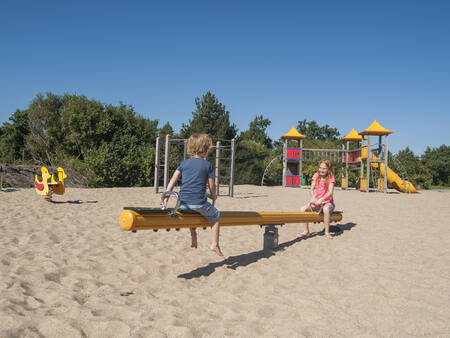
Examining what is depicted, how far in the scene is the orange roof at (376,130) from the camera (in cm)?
1878

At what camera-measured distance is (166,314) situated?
2543 millimetres

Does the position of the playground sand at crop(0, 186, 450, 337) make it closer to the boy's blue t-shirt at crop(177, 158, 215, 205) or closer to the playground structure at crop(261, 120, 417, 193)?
the boy's blue t-shirt at crop(177, 158, 215, 205)

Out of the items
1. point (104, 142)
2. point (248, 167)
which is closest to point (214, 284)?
point (104, 142)

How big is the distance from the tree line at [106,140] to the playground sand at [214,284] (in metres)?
11.2

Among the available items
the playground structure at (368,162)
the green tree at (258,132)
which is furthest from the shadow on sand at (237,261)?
the green tree at (258,132)

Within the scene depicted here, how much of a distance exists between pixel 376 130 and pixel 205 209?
17.7 metres

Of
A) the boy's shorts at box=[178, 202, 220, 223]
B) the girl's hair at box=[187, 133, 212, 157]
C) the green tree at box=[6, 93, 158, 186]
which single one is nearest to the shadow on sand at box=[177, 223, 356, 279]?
the boy's shorts at box=[178, 202, 220, 223]

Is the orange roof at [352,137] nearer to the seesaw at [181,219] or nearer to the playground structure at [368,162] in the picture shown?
the playground structure at [368,162]

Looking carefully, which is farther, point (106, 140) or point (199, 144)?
point (106, 140)

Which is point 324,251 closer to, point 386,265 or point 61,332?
point 386,265

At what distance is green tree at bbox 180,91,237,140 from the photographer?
26.1 m

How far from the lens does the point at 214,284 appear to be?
339 cm

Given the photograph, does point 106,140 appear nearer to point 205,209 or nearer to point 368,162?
Answer: point 368,162

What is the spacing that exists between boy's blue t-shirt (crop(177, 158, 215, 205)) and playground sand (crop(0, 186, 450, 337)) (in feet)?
2.69
